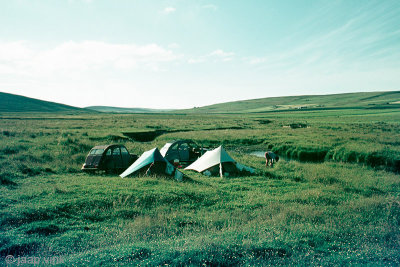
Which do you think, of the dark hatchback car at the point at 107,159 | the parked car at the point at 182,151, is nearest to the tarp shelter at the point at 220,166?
the parked car at the point at 182,151

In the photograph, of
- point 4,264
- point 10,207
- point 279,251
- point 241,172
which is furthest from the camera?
point 241,172

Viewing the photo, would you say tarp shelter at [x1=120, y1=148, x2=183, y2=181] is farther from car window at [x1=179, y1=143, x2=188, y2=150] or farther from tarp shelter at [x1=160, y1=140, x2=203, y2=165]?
car window at [x1=179, y1=143, x2=188, y2=150]

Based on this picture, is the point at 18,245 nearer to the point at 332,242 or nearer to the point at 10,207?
the point at 10,207

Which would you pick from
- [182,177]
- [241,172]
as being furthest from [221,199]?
[241,172]

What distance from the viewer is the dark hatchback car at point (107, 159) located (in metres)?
16.0

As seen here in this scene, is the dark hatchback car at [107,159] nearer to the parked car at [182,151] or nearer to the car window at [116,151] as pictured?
the car window at [116,151]

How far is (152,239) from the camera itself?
6.86 metres

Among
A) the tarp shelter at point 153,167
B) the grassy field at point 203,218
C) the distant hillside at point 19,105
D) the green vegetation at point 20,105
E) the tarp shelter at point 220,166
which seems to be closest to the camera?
the grassy field at point 203,218

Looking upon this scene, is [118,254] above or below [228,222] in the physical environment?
above

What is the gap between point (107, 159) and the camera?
16.4 m

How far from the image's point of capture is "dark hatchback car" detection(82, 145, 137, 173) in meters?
16.0

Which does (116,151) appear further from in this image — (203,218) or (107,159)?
(203,218)

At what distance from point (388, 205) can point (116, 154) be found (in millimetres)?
14805

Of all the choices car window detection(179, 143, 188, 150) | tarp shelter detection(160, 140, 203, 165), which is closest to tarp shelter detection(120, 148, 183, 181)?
tarp shelter detection(160, 140, 203, 165)
